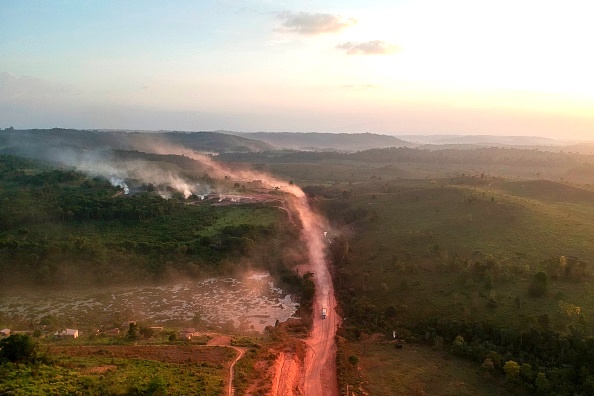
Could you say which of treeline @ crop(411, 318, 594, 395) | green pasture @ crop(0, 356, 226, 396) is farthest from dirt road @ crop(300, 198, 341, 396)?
treeline @ crop(411, 318, 594, 395)

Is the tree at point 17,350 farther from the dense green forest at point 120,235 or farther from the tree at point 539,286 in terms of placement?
the tree at point 539,286

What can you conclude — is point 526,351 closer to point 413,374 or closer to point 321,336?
point 413,374

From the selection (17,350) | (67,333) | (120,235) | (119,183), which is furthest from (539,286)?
(119,183)

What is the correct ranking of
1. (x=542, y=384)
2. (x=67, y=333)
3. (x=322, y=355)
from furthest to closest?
1. (x=67, y=333)
2. (x=322, y=355)
3. (x=542, y=384)

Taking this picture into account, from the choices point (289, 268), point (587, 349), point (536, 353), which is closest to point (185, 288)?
point (289, 268)

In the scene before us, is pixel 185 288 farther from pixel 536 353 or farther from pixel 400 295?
pixel 536 353

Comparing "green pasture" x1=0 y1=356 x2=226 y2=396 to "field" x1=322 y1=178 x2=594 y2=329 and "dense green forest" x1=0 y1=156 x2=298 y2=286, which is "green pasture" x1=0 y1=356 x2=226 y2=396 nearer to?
"field" x1=322 y1=178 x2=594 y2=329

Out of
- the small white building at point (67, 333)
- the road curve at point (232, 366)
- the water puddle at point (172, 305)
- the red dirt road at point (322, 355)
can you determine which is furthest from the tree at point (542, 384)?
the small white building at point (67, 333)
